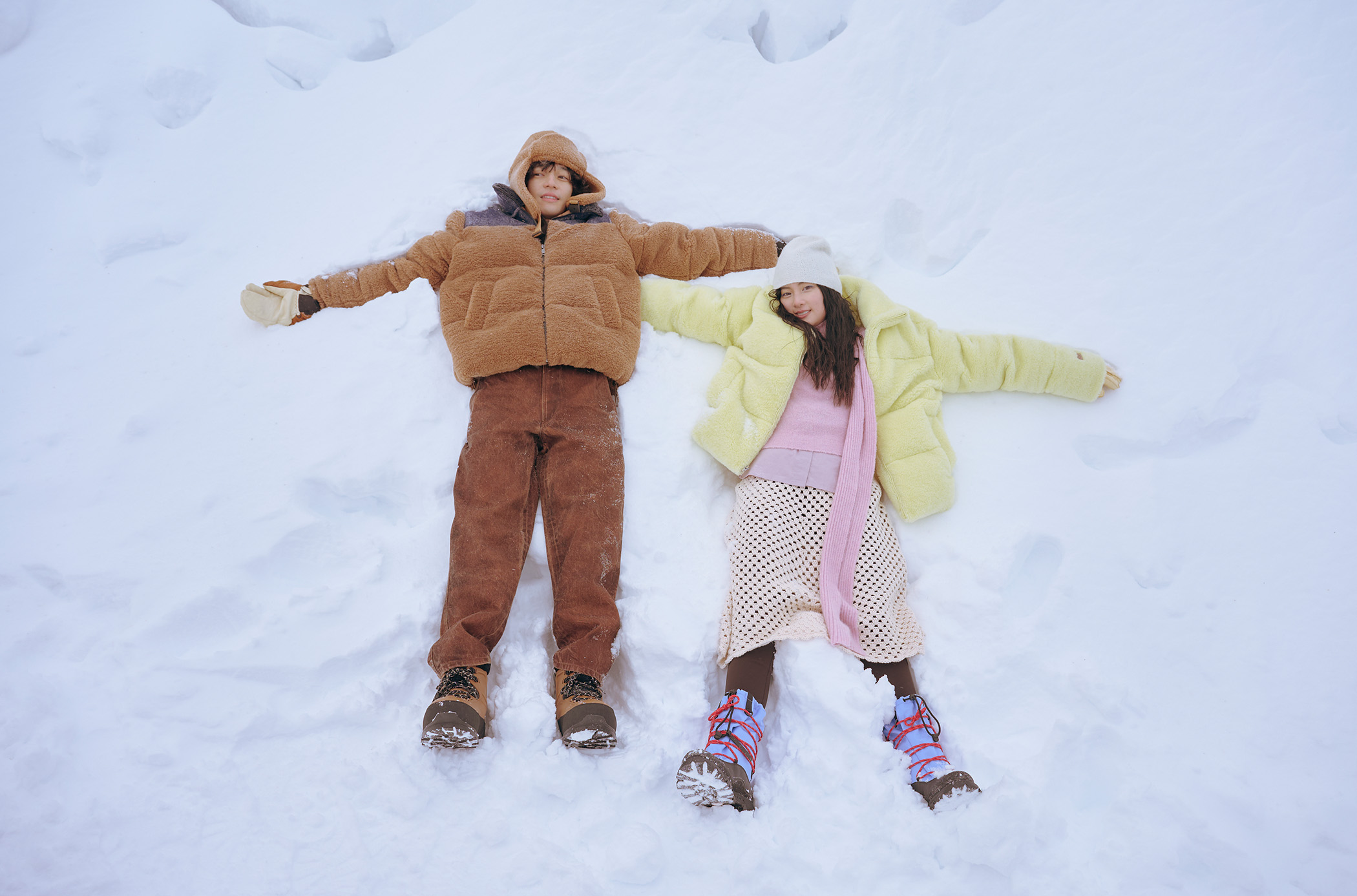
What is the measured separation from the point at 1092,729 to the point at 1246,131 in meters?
2.03

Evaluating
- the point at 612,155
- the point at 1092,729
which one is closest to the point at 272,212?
the point at 612,155

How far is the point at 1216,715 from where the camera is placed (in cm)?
174

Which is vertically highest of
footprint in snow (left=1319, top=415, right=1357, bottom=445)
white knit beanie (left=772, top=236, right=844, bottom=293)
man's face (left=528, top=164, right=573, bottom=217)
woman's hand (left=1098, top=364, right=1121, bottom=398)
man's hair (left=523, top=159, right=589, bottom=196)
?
man's hair (left=523, top=159, right=589, bottom=196)

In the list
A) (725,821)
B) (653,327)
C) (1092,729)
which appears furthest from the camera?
(653,327)

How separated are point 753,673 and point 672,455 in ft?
2.14

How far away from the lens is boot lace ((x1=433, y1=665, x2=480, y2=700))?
65.7 inches

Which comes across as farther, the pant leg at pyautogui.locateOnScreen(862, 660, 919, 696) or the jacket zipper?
the jacket zipper

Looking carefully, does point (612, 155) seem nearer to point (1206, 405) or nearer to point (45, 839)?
point (1206, 405)

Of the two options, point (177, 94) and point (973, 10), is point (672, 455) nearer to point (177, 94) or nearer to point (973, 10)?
point (973, 10)

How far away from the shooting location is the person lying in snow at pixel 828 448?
1768mm

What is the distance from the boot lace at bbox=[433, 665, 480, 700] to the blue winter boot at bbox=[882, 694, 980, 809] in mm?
981

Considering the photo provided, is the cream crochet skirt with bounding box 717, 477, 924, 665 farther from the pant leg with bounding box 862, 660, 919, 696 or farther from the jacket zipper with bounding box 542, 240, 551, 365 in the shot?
the jacket zipper with bounding box 542, 240, 551, 365

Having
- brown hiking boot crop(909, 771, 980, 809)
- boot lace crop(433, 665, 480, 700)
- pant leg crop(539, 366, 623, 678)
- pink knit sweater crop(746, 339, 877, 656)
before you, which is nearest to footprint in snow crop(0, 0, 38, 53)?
pant leg crop(539, 366, 623, 678)

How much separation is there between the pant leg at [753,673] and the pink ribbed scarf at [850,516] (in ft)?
0.57
